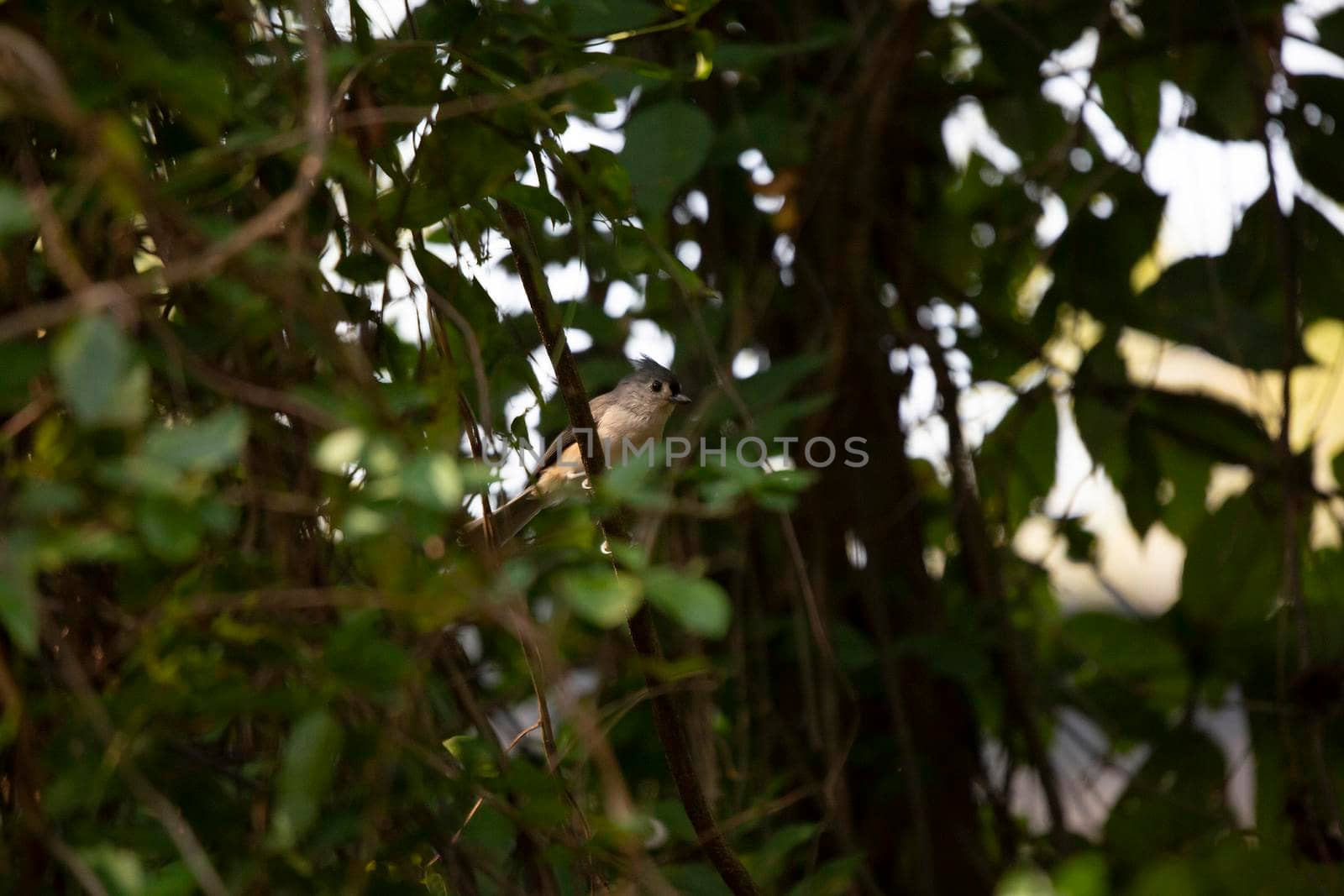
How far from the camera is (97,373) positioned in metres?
1.00

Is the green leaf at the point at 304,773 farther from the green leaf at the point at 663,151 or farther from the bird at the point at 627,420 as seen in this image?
the bird at the point at 627,420

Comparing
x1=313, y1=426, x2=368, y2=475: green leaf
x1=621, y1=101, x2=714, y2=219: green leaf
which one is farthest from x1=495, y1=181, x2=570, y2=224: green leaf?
x1=313, y1=426, x2=368, y2=475: green leaf

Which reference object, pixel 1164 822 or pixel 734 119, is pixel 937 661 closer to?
pixel 1164 822

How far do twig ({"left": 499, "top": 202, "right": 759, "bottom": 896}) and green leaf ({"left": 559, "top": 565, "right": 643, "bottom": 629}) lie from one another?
0.80 metres

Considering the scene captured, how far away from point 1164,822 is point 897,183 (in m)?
2.18

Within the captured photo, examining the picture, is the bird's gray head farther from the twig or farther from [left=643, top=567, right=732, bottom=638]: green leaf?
[left=643, top=567, right=732, bottom=638]: green leaf

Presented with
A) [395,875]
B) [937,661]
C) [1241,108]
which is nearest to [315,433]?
[395,875]

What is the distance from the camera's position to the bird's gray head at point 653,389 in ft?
14.9

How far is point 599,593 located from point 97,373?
17.7 inches

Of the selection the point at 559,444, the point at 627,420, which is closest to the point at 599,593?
the point at 559,444

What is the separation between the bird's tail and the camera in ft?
5.86

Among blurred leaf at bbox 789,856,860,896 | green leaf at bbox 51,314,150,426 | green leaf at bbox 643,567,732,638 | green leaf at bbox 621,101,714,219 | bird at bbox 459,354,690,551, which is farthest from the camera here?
bird at bbox 459,354,690,551

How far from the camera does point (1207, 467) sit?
3.79m

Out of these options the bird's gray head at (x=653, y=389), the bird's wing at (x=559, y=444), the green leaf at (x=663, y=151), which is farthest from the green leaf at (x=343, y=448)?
the bird's gray head at (x=653, y=389)
